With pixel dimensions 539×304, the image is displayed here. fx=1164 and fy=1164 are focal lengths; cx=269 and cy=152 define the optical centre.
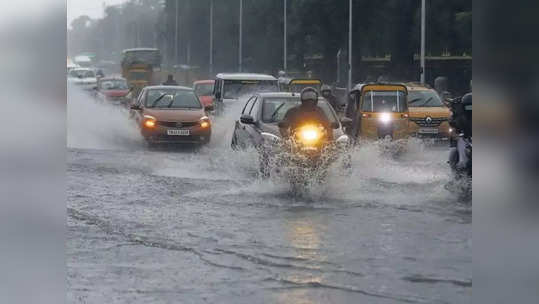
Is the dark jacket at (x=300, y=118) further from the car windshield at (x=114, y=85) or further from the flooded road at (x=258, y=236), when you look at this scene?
the car windshield at (x=114, y=85)

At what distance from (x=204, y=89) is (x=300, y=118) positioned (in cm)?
1924

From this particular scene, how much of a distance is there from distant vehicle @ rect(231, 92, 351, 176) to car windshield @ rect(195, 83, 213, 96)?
14658 mm

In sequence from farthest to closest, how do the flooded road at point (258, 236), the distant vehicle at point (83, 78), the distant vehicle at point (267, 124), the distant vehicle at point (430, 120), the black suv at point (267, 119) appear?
the distant vehicle at point (83, 78), the distant vehicle at point (430, 120), the black suv at point (267, 119), the distant vehicle at point (267, 124), the flooded road at point (258, 236)

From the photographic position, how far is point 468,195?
14.5 m

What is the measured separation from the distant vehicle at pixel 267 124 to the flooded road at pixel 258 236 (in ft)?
1.28

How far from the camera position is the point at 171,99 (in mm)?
25703

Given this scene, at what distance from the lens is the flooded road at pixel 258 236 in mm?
8156

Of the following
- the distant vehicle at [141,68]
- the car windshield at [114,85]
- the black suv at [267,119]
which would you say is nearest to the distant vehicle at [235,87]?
the black suv at [267,119]

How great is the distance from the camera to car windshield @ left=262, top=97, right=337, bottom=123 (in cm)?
1764

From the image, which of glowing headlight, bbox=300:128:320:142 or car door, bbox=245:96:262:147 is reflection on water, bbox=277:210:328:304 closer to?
glowing headlight, bbox=300:128:320:142
